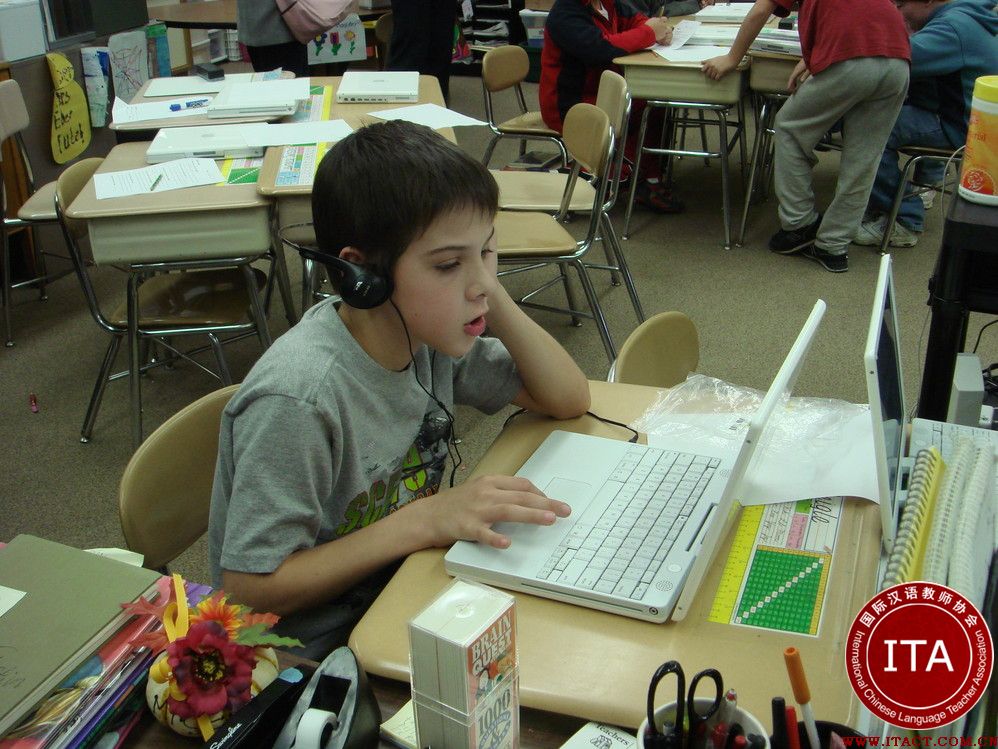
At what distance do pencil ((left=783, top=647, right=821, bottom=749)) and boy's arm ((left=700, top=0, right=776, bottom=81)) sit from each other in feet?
10.6

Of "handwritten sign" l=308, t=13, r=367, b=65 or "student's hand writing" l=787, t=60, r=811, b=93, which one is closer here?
"student's hand writing" l=787, t=60, r=811, b=93

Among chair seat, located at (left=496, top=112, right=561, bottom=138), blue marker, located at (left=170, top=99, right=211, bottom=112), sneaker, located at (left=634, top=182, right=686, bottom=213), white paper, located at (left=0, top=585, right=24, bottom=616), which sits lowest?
sneaker, located at (left=634, top=182, right=686, bottom=213)

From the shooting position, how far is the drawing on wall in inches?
154

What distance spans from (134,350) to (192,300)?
0.70 ft

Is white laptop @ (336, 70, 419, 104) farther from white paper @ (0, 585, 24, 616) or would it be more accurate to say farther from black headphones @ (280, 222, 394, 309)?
white paper @ (0, 585, 24, 616)

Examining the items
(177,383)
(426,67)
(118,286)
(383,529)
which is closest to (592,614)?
(383,529)

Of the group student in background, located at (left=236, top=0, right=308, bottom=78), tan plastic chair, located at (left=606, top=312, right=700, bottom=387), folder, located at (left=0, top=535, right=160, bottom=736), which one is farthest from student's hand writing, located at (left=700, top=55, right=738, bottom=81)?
folder, located at (left=0, top=535, right=160, bottom=736)

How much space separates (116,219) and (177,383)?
0.88 m

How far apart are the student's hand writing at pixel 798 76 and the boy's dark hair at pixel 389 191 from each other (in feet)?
8.89

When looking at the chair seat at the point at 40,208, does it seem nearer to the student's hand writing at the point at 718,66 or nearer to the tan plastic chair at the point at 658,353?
the tan plastic chair at the point at 658,353

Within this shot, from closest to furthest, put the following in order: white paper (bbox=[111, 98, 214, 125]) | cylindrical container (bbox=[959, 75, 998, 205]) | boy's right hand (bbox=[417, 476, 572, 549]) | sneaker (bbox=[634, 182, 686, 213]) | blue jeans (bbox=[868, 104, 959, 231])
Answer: boy's right hand (bbox=[417, 476, 572, 549])
cylindrical container (bbox=[959, 75, 998, 205])
white paper (bbox=[111, 98, 214, 125])
blue jeans (bbox=[868, 104, 959, 231])
sneaker (bbox=[634, 182, 686, 213])

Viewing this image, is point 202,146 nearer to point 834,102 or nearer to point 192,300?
point 192,300

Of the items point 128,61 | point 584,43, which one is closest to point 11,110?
point 128,61

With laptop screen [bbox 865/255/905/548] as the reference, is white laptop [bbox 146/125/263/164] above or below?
below
